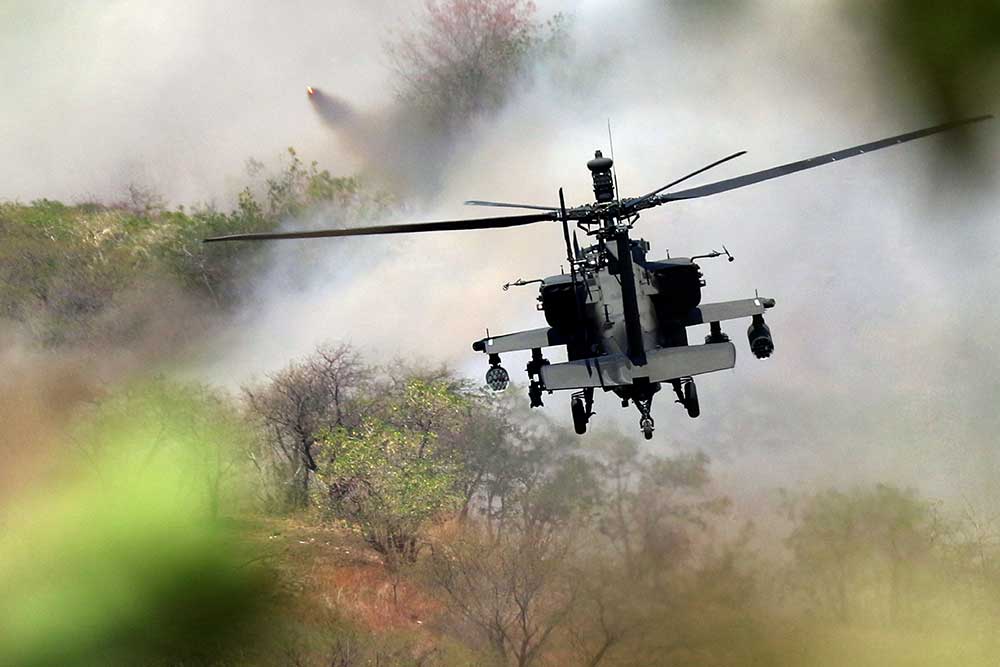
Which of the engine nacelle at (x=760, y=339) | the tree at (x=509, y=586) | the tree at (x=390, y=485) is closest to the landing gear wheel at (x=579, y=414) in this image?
the engine nacelle at (x=760, y=339)

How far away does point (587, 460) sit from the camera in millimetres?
45312

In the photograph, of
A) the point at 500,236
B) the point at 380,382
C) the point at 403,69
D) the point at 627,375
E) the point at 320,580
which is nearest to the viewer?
the point at 627,375

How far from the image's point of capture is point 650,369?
2591 cm

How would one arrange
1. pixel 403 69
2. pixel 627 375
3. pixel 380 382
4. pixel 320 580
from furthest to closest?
1. pixel 403 69
2. pixel 380 382
3. pixel 320 580
4. pixel 627 375

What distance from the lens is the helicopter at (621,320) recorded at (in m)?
25.8

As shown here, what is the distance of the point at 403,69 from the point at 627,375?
39015 millimetres

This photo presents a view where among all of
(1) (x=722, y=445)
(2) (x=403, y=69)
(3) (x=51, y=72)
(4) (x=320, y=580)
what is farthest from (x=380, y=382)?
(3) (x=51, y=72)

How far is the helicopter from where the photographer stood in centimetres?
2575

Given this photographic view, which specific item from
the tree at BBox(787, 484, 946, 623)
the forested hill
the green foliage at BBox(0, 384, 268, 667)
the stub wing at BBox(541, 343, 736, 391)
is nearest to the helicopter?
the stub wing at BBox(541, 343, 736, 391)

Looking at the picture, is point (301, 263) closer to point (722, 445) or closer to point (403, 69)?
point (403, 69)

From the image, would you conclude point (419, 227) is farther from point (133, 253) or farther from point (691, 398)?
point (133, 253)

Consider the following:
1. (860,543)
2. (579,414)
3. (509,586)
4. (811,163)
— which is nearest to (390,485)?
(509,586)

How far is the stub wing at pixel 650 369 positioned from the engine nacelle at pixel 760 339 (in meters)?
2.64

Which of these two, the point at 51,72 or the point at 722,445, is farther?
the point at 51,72
